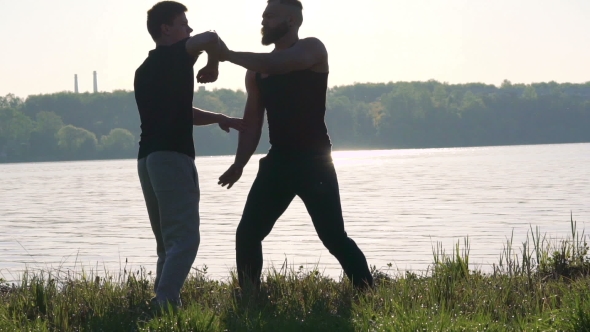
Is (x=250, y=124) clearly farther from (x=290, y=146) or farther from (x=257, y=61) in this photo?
(x=257, y=61)

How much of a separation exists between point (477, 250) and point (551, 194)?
15.3 m

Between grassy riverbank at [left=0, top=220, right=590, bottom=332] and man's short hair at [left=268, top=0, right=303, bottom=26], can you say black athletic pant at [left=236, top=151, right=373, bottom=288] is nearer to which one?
grassy riverbank at [left=0, top=220, right=590, bottom=332]

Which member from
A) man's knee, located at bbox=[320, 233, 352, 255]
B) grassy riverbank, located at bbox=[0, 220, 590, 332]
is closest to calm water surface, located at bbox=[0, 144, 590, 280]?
grassy riverbank, located at bbox=[0, 220, 590, 332]

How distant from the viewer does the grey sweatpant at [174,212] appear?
5730 millimetres

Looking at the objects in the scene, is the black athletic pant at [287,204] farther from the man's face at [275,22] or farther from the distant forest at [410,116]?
the distant forest at [410,116]

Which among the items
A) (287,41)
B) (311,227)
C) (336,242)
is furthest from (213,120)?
(311,227)

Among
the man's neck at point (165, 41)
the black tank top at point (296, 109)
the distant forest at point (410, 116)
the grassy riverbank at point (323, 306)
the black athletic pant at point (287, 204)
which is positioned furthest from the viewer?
the distant forest at point (410, 116)

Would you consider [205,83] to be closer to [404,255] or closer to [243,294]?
[243,294]

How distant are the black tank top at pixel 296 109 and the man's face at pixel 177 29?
2.12 feet

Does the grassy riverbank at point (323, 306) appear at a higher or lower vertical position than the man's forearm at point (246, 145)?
lower

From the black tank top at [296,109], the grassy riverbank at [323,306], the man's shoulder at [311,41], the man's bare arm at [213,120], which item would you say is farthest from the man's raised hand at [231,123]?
the grassy riverbank at [323,306]

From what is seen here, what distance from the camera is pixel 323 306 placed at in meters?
6.00

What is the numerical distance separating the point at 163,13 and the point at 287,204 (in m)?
1.49

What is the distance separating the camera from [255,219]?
6316mm
